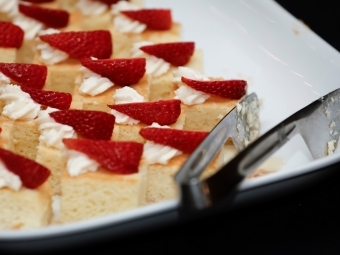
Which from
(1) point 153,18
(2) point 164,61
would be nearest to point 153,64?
(2) point 164,61

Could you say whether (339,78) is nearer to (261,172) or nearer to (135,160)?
(261,172)

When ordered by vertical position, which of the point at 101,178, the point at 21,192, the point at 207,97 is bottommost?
the point at 21,192

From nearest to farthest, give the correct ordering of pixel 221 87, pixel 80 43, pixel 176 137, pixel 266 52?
pixel 176 137, pixel 221 87, pixel 80 43, pixel 266 52

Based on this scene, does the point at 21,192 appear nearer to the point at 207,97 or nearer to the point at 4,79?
the point at 4,79

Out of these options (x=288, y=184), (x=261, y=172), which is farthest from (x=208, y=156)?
(x=261, y=172)

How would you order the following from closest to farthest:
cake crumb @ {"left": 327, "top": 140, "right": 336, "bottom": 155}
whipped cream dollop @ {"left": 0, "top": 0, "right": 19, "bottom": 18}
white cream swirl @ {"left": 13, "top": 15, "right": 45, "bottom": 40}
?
cake crumb @ {"left": 327, "top": 140, "right": 336, "bottom": 155}
white cream swirl @ {"left": 13, "top": 15, "right": 45, "bottom": 40}
whipped cream dollop @ {"left": 0, "top": 0, "right": 19, "bottom": 18}

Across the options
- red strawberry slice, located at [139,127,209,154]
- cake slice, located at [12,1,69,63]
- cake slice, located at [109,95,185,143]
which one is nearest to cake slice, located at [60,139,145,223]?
red strawberry slice, located at [139,127,209,154]

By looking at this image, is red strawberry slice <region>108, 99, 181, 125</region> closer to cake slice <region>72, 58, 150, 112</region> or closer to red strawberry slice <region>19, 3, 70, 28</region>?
cake slice <region>72, 58, 150, 112</region>
